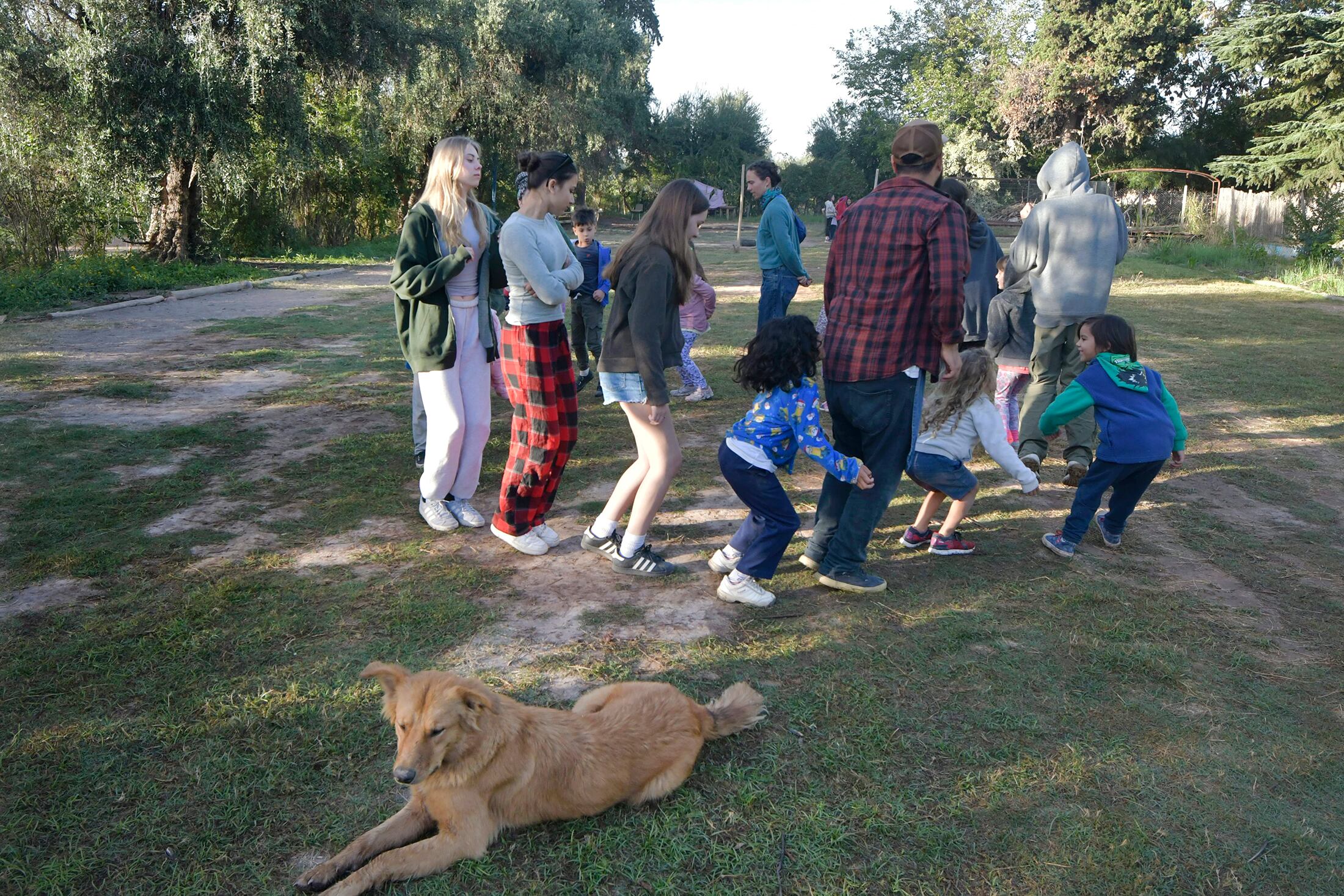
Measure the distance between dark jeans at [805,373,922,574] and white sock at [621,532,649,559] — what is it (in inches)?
36.5

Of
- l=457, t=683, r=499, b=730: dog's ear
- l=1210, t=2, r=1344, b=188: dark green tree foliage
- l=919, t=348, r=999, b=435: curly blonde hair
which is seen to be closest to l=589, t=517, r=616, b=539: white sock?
A: l=919, t=348, r=999, b=435: curly blonde hair

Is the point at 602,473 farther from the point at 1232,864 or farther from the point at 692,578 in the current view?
the point at 1232,864

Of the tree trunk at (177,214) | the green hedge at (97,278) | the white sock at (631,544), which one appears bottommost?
the white sock at (631,544)

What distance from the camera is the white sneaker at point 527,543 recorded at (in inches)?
183

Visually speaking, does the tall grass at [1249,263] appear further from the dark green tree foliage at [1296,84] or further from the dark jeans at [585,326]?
the dark jeans at [585,326]

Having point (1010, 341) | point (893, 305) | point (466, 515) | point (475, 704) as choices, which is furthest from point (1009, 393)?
point (475, 704)

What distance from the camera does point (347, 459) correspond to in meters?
6.14

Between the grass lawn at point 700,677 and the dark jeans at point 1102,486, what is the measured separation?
0.76 ft

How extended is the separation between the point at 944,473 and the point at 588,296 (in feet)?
13.8

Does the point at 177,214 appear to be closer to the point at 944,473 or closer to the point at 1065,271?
the point at 1065,271

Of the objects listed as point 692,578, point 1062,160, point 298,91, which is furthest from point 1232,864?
point 298,91

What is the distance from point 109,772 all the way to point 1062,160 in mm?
6537

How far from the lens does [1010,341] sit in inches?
262

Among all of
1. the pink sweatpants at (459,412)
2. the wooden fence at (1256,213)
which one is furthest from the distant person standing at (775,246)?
the wooden fence at (1256,213)
